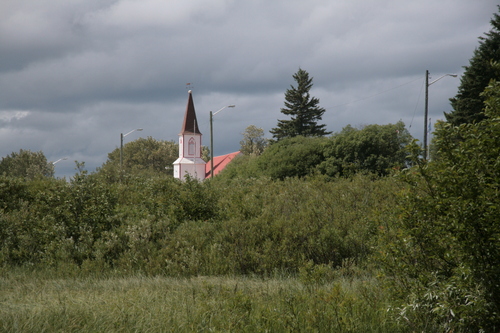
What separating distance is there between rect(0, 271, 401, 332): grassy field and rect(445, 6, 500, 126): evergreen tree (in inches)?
1067

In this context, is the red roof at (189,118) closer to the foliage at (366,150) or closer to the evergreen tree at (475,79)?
the foliage at (366,150)

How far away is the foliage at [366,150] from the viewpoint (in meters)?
33.3

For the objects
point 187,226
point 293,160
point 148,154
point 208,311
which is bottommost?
point 208,311

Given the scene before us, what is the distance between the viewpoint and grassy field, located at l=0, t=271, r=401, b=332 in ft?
16.5

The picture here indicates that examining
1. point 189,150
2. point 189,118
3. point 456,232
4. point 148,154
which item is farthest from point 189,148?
point 456,232

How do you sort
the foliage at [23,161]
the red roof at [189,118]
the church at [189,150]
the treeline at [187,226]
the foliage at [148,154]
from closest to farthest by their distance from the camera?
the treeline at [187,226]
the foliage at [23,161]
the church at [189,150]
the red roof at [189,118]
the foliage at [148,154]

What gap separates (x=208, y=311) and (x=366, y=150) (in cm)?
3004

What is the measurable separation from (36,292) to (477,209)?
6291 millimetres

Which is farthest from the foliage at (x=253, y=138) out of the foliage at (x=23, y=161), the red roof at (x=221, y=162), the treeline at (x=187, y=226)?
the treeline at (x=187, y=226)

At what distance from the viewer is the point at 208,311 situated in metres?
5.41

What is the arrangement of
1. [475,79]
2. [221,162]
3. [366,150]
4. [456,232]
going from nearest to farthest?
[456,232]
[475,79]
[366,150]
[221,162]

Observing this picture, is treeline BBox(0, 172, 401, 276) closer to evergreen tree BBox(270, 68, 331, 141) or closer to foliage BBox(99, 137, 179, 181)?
evergreen tree BBox(270, 68, 331, 141)

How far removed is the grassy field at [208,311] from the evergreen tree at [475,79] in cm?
2709

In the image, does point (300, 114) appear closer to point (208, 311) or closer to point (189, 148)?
point (189, 148)
